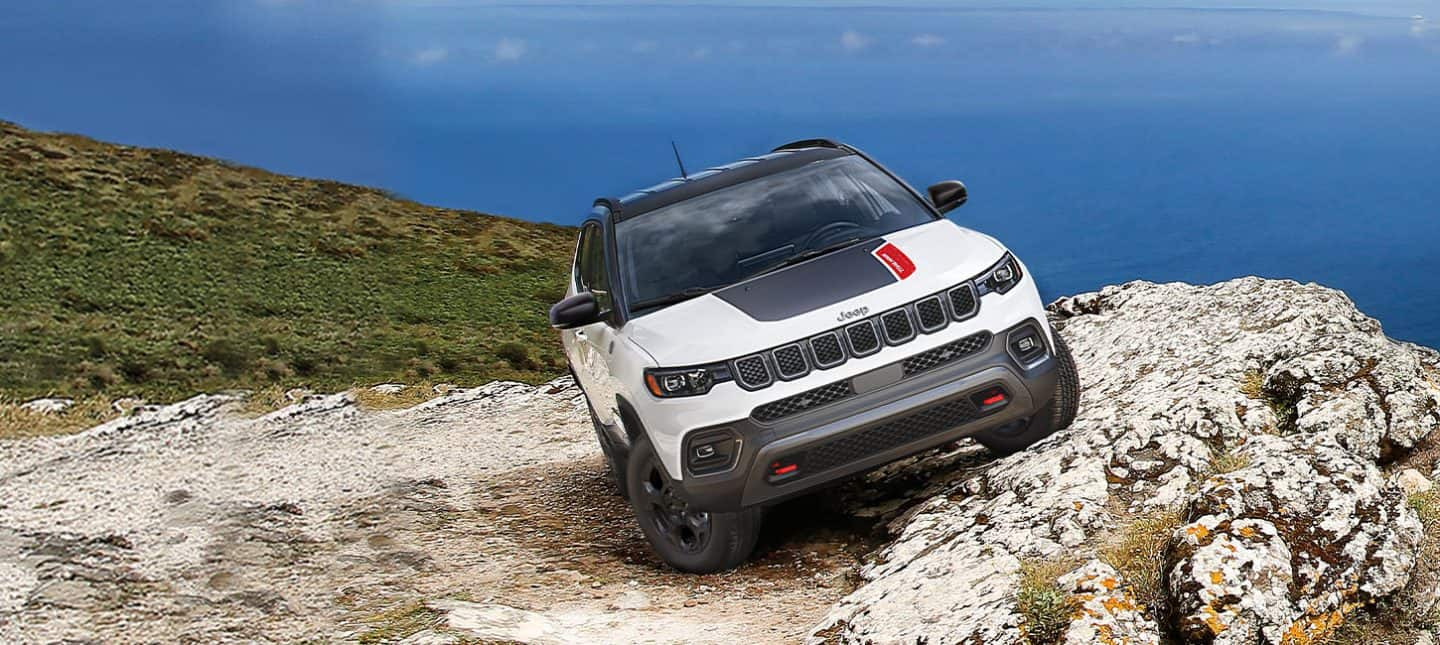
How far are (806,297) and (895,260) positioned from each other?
26.1 inches

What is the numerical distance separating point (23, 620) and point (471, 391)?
1152 centimetres

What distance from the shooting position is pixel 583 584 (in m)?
7.68

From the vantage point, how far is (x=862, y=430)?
6.52m

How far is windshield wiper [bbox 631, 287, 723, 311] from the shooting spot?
708 cm

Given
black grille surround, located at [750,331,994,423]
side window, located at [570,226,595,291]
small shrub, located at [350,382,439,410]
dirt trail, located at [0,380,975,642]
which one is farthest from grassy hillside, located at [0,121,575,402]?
black grille surround, located at [750,331,994,423]

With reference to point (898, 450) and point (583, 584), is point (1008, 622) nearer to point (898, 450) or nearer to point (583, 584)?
point (898, 450)

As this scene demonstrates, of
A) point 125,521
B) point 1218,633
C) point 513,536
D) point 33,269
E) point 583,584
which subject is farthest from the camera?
point 33,269

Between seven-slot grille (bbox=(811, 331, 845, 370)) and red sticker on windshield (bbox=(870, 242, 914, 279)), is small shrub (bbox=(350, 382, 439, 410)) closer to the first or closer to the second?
red sticker on windshield (bbox=(870, 242, 914, 279))

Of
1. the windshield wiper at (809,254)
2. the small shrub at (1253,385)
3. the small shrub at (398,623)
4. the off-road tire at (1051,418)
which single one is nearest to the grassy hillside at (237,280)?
the small shrub at (398,623)

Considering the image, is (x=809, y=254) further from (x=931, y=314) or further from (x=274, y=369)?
(x=274, y=369)

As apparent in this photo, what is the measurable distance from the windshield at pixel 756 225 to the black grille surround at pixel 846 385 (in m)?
1.00

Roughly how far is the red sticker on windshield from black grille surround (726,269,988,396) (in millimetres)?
241

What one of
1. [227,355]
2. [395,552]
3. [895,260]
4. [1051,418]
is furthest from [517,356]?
[895,260]

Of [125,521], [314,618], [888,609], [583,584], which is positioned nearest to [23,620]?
[314,618]
